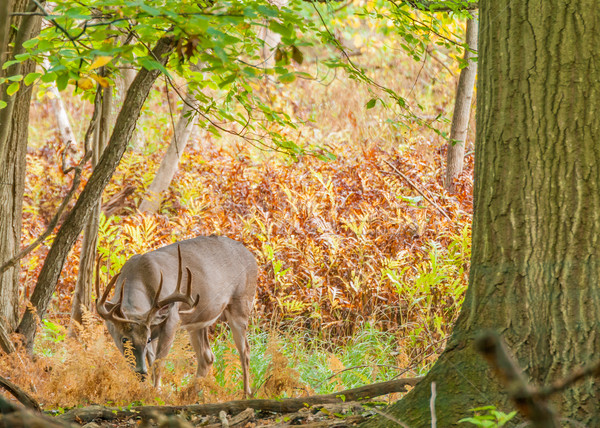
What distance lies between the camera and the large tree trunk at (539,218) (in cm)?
260

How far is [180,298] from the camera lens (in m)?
6.02

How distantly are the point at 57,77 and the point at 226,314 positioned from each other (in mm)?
4330

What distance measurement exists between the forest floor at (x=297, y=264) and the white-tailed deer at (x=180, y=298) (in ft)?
0.90

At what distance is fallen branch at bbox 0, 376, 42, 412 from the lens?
2.91 meters

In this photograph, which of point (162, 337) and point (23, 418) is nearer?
point (23, 418)

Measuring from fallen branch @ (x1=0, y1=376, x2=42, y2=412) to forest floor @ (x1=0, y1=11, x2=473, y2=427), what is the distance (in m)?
0.69

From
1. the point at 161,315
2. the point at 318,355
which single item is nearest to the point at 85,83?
the point at 161,315

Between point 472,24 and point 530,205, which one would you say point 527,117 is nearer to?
point 530,205

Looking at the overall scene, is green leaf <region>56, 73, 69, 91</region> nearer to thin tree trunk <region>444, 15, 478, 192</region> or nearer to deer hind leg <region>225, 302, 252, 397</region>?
deer hind leg <region>225, 302, 252, 397</region>

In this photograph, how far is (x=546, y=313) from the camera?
2.63 metres

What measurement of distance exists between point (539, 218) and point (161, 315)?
412 cm

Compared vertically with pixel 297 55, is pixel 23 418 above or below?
below

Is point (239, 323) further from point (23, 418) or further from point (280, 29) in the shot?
point (23, 418)

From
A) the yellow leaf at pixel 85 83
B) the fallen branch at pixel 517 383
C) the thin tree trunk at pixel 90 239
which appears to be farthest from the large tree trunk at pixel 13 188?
the fallen branch at pixel 517 383
